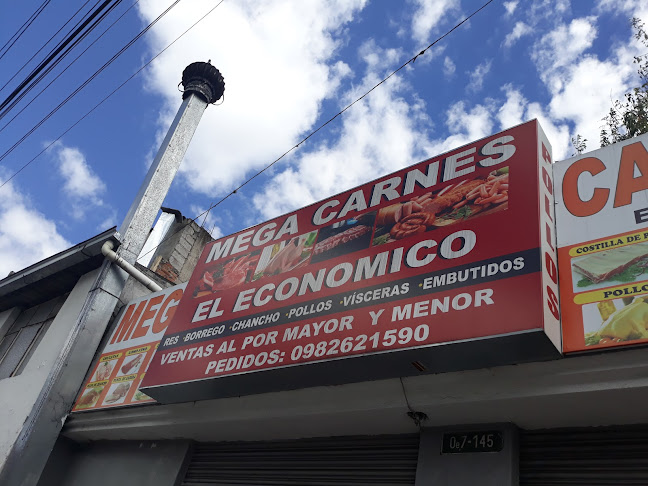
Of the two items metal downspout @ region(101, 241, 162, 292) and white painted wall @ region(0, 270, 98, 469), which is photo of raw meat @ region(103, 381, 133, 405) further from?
metal downspout @ region(101, 241, 162, 292)

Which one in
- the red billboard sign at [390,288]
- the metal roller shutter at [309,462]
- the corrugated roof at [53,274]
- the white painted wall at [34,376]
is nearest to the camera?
the red billboard sign at [390,288]

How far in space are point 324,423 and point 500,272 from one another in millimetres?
2343

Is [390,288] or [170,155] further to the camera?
[170,155]

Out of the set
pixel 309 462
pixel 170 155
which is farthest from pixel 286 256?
pixel 170 155

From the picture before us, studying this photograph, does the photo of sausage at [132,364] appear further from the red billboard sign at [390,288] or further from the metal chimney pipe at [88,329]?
the red billboard sign at [390,288]

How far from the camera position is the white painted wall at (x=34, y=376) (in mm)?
7887

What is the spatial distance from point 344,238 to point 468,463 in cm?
239

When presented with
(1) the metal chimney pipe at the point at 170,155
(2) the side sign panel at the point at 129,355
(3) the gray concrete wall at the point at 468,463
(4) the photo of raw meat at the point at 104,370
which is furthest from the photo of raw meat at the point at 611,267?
(1) the metal chimney pipe at the point at 170,155

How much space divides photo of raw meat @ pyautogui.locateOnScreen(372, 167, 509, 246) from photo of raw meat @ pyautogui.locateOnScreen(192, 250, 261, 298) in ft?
5.86

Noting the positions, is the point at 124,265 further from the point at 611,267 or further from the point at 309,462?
the point at 611,267

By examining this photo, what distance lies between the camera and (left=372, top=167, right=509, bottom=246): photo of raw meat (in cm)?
451

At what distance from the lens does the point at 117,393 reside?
7.22 meters

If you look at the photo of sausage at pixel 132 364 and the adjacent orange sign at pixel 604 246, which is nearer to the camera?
the adjacent orange sign at pixel 604 246

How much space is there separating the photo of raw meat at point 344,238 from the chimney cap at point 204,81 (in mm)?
9451
